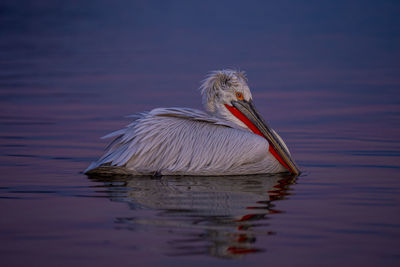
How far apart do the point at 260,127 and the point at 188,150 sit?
975mm

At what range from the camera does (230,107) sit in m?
7.40

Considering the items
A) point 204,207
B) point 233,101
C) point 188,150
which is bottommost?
point 204,207

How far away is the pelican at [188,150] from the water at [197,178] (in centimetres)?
13

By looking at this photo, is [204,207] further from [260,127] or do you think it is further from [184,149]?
[260,127]

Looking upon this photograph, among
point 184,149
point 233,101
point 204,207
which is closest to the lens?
point 204,207

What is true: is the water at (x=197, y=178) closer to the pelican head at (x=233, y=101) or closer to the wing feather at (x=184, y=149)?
the wing feather at (x=184, y=149)

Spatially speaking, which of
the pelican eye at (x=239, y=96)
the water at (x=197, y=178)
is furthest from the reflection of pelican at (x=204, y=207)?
the pelican eye at (x=239, y=96)

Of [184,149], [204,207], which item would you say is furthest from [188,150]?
[204,207]

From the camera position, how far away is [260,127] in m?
7.23

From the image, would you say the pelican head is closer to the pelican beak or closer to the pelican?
the pelican beak

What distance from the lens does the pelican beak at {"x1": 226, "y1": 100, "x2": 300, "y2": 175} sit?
22.7 ft

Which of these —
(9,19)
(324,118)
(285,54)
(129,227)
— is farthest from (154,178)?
(9,19)

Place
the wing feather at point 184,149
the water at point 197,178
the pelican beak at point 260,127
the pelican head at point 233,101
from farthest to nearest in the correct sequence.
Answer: the pelican head at point 233,101, the pelican beak at point 260,127, the wing feather at point 184,149, the water at point 197,178

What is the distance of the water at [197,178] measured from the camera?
14.6ft
